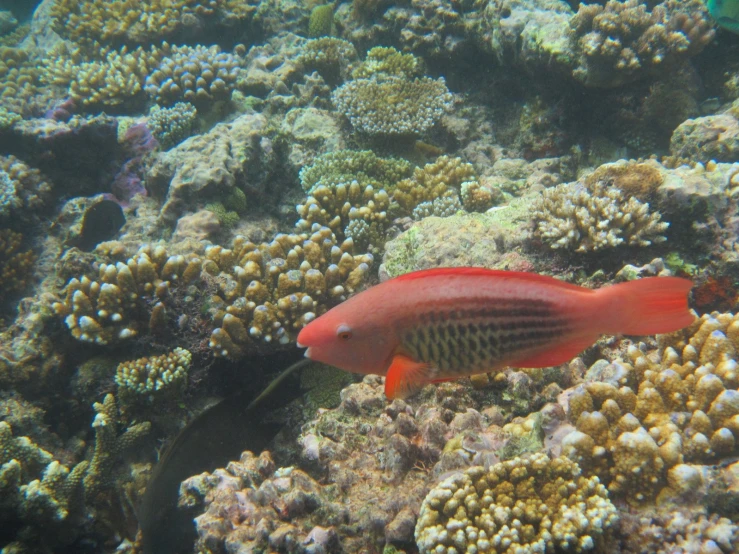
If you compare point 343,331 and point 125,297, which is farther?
point 125,297

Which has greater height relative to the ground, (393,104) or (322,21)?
(322,21)

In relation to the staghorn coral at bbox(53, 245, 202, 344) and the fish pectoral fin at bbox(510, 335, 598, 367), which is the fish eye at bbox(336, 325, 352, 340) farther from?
the staghorn coral at bbox(53, 245, 202, 344)

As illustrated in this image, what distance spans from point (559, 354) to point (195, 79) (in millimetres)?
9476

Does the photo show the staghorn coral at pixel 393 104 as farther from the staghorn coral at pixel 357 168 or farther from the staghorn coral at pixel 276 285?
the staghorn coral at pixel 276 285

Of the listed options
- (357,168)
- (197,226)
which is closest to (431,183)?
(357,168)

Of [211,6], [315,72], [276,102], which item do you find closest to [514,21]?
[315,72]

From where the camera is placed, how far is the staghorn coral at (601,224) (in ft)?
13.1

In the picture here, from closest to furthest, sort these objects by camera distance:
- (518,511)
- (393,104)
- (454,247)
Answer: (518,511) < (454,247) < (393,104)

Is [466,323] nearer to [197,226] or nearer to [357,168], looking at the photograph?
[197,226]

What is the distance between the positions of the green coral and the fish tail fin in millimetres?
10806

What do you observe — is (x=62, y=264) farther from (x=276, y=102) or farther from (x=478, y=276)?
(x=478, y=276)

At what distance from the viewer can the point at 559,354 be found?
2.11 m

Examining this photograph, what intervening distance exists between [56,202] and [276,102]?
16.3 feet

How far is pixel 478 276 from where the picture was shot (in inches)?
83.0
